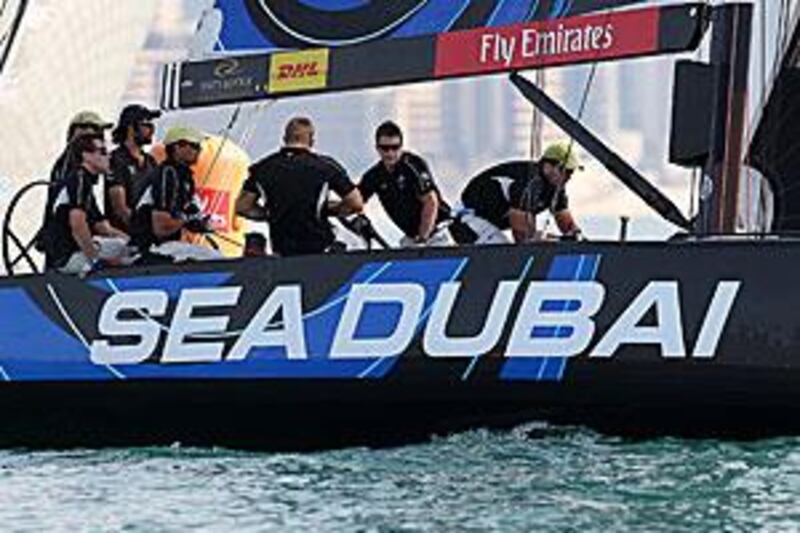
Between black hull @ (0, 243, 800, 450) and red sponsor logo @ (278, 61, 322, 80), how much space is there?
31.6 inches

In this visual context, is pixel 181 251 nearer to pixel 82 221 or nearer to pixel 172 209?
pixel 172 209

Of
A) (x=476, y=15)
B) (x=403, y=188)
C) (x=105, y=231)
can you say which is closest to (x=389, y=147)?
(x=403, y=188)

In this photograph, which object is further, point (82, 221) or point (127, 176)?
point (127, 176)

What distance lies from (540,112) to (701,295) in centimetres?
112

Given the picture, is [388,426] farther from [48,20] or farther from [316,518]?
[48,20]

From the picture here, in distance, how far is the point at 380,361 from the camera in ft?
23.9

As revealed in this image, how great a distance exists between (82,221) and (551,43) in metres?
1.39

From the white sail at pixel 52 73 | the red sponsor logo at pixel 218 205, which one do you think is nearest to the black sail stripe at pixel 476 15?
the red sponsor logo at pixel 218 205

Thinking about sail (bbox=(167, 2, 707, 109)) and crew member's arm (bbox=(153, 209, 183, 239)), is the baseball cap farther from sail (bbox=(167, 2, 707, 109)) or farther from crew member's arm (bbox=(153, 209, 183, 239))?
crew member's arm (bbox=(153, 209, 183, 239))

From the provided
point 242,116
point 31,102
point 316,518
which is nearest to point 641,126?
point 31,102

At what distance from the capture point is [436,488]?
6441 millimetres

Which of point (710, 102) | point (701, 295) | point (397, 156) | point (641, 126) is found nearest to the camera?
point (701, 295)

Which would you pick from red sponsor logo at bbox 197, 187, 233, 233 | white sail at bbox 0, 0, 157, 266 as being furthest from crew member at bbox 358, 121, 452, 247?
white sail at bbox 0, 0, 157, 266

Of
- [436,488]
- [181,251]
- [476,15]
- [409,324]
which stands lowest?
[436,488]
